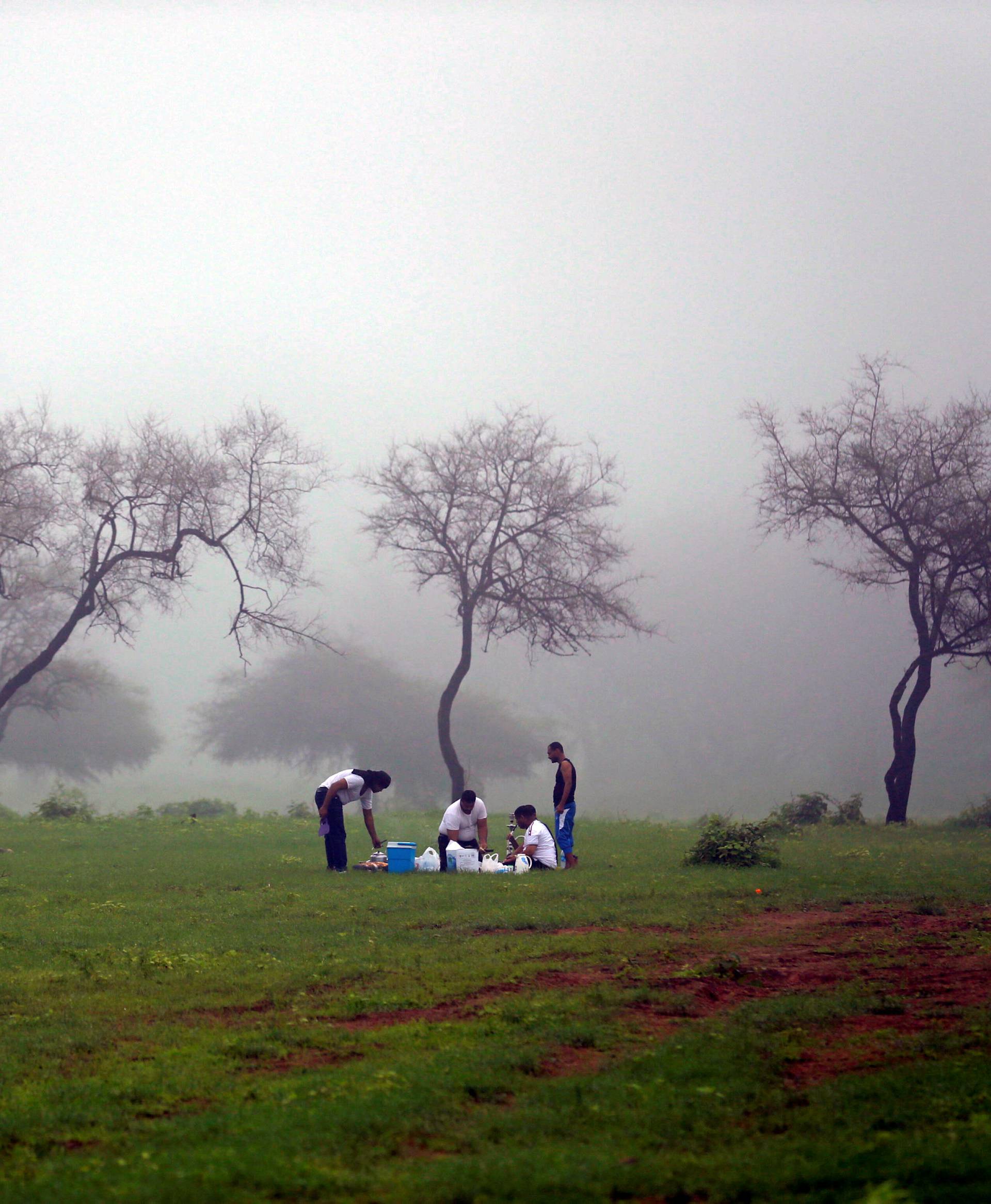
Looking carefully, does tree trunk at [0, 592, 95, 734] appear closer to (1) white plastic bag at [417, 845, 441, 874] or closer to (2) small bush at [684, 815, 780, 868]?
(1) white plastic bag at [417, 845, 441, 874]

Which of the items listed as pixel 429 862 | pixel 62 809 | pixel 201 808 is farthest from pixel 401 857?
pixel 201 808

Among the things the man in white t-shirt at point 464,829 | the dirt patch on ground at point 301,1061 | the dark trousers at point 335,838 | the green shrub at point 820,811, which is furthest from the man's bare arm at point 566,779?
the green shrub at point 820,811

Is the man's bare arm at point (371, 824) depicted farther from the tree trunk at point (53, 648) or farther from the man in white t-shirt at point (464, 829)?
the tree trunk at point (53, 648)

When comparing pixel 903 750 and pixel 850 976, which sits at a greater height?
pixel 903 750

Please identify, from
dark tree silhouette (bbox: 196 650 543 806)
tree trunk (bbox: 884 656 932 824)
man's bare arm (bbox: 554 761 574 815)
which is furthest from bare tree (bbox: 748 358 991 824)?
dark tree silhouette (bbox: 196 650 543 806)

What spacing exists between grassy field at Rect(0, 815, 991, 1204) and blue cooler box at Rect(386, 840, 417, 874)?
10.4 ft

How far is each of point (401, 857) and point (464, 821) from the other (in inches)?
47.0

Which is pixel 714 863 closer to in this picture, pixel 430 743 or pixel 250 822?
pixel 250 822

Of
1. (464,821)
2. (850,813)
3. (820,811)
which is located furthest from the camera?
(820,811)

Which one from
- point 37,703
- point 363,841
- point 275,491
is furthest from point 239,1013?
point 37,703

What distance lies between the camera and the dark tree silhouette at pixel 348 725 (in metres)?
69.6

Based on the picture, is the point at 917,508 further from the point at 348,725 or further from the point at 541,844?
the point at 348,725

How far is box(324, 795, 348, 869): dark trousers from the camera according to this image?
59.3ft

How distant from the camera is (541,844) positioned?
18.5 m
